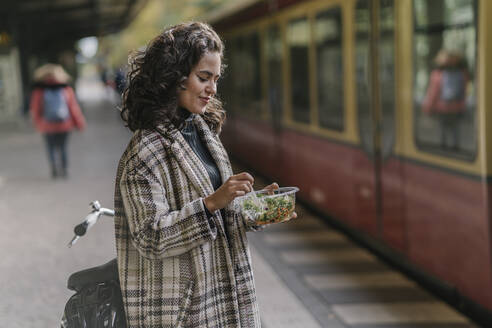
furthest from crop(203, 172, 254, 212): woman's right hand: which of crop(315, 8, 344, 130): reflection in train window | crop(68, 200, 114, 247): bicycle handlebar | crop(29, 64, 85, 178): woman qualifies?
crop(29, 64, 85, 178): woman

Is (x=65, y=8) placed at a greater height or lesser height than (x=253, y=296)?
greater

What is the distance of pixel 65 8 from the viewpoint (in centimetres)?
2430

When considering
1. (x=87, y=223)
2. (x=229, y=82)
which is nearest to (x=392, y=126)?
(x=87, y=223)

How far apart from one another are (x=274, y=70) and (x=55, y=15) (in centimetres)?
1890

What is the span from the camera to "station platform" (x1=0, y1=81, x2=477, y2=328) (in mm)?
4797

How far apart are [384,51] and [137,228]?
387 centimetres

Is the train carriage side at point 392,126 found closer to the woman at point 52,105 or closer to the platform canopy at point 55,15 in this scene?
the woman at point 52,105

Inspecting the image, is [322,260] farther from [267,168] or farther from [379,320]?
[267,168]

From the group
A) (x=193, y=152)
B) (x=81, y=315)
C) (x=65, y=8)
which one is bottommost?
(x=81, y=315)

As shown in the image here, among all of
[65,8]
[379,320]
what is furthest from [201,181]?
[65,8]

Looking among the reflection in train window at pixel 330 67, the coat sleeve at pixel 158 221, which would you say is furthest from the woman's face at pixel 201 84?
the reflection in train window at pixel 330 67

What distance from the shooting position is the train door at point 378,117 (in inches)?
217

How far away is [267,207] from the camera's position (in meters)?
2.17

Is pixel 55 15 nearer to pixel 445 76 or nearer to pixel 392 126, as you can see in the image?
pixel 392 126
